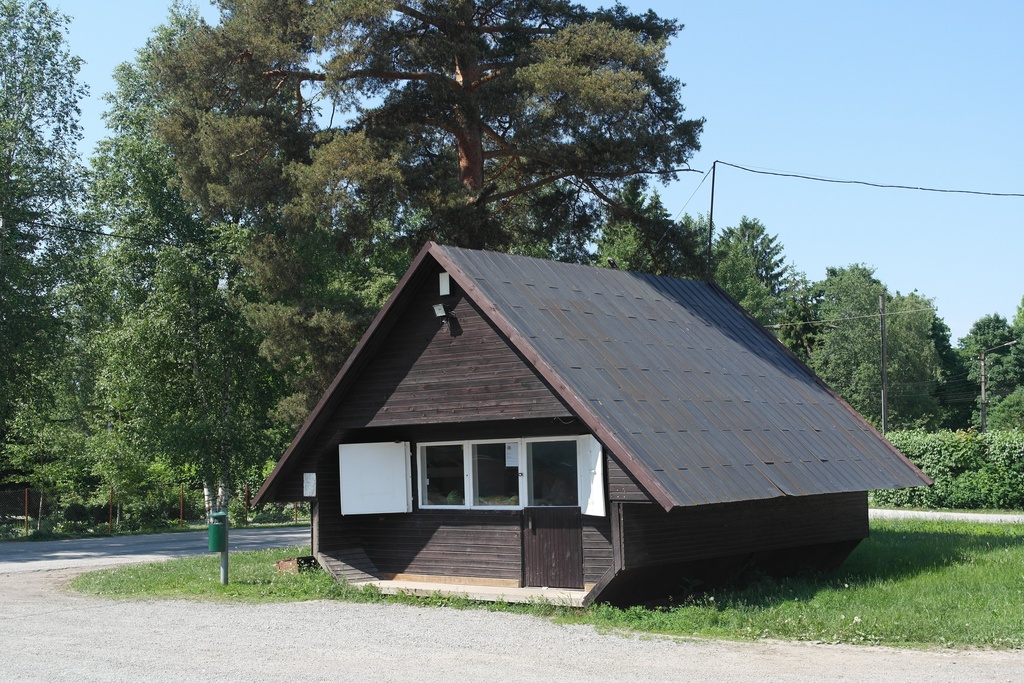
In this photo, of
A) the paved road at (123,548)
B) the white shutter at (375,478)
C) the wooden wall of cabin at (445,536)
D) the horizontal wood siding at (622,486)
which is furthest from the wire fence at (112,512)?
the horizontal wood siding at (622,486)

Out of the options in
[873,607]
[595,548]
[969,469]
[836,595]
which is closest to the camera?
[873,607]

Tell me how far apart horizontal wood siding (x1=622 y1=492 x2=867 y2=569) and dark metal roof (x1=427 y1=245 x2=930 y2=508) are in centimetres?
96

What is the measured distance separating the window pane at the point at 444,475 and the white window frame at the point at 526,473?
39 mm

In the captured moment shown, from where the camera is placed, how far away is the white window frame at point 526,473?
44.5ft

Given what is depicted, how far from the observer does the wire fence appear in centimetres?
3441

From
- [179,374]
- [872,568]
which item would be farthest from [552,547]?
[179,374]

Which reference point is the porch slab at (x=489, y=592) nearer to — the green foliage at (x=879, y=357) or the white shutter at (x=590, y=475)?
the white shutter at (x=590, y=475)

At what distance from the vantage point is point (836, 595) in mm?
13562

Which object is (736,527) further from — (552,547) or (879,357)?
(879,357)

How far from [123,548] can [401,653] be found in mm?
18831

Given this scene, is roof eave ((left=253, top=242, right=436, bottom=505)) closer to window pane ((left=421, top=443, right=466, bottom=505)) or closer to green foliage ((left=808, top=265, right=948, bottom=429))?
window pane ((left=421, top=443, right=466, bottom=505))

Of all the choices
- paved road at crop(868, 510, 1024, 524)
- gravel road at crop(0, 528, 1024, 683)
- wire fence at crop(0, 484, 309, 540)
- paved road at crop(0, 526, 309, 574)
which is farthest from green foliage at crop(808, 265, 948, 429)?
gravel road at crop(0, 528, 1024, 683)

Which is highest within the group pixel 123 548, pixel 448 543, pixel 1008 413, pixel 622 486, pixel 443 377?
pixel 1008 413

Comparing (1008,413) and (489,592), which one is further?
(1008,413)
